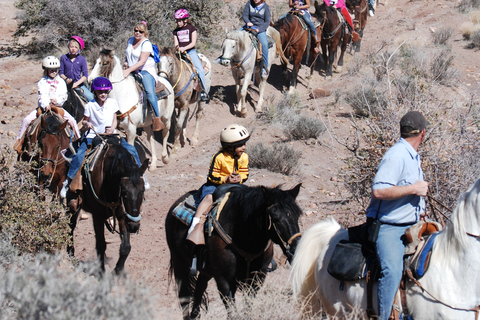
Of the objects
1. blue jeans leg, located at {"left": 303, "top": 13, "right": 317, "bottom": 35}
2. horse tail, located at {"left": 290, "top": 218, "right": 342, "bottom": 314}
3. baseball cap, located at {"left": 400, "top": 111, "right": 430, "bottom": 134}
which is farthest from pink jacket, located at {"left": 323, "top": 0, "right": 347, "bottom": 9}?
baseball cap, located at {"left": 400, "top": 111, "right": 430, "bottom": 134}

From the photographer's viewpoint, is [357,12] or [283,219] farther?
[357,12]

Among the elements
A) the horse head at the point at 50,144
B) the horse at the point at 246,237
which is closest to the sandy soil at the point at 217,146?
the horse at the point at 246,237

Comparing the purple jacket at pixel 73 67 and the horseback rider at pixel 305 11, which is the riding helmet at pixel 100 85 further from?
the horseback rider at pixel 305 11

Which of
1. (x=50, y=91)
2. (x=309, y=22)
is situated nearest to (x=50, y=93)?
(x=50, y=91)

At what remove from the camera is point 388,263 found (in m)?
4.46

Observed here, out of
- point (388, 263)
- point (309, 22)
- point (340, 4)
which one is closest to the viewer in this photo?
point (388, 263)

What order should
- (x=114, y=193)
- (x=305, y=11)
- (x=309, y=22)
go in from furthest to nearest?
(x=305, y=11)
(x=309, y=22)
(x=114, y=193)

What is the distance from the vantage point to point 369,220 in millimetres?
4707

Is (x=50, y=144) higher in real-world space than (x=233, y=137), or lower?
lower

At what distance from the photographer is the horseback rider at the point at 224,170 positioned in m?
5.71

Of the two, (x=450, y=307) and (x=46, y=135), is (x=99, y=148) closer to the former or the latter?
(x=46, y=135)

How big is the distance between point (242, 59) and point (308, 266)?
10896 mm

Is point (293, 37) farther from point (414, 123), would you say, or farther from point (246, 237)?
point (414, 123)

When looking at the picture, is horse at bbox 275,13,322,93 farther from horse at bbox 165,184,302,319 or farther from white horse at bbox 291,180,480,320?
white horse at bbox 291,180,480,320
